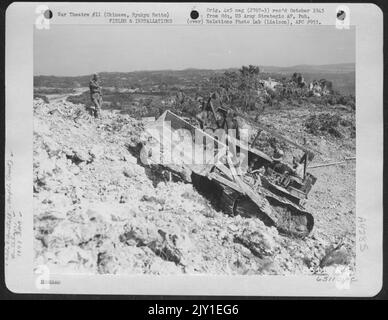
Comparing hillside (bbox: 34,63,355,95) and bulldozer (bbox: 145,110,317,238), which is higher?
hillside (bbox: 34,63,355,95)

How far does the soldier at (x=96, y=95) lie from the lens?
76.1 inches

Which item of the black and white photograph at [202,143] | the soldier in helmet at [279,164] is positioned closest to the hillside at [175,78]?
the black and white photograph at [202,143]

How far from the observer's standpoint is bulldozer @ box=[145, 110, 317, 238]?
6.32 ft

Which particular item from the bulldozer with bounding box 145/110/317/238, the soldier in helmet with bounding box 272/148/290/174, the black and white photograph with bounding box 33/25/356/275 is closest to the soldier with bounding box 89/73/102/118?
the black and white photograph with bounding box 33/25/356/275

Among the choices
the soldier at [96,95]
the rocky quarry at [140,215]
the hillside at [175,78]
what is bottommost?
the rocky quarry at [140,215]

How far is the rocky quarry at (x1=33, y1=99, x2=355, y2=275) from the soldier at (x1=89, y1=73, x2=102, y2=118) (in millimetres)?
33

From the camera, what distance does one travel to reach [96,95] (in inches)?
76.2

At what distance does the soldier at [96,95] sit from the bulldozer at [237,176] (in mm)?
244

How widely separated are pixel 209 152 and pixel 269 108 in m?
0.34

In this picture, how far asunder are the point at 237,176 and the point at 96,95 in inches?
28.6

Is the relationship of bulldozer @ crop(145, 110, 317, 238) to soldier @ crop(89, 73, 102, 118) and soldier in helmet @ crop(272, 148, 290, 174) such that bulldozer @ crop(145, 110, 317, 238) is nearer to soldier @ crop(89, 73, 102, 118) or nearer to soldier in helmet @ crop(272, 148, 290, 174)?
soldier in helmet @ crop(272, 148, 290, 174)

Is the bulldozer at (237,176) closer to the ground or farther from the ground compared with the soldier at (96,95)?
closer to the ground

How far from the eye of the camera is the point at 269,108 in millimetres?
1969

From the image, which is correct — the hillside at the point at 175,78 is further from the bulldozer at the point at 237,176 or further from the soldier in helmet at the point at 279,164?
the soldier in helmet at the point at 279,164
